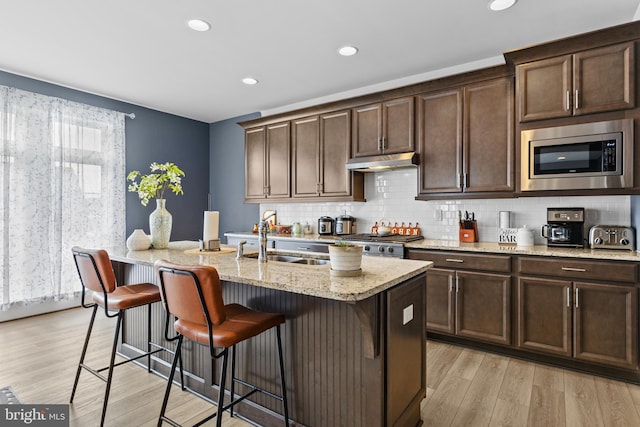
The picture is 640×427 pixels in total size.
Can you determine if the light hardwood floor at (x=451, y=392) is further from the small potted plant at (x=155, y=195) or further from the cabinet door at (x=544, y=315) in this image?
the small potted plant at (x=155, y=195)

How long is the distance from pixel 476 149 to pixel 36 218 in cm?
472

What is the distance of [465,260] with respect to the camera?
121 inches

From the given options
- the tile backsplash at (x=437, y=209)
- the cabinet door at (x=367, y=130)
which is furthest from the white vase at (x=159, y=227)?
the tile backsplash at (x=437, y=209)

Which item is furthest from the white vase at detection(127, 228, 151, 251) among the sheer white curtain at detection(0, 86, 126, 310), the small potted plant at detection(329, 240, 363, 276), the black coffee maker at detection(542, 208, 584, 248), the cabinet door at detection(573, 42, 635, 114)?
the cabinet door at detection(573, 42, 635, 114)

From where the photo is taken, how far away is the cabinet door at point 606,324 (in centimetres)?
246

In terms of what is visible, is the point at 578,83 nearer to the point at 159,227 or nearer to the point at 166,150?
the point at 159,227

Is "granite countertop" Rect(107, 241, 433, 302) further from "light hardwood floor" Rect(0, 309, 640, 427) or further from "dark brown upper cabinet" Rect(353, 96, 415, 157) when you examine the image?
"dark brown upper cabinet" Rect(353, 96, 415, 157)

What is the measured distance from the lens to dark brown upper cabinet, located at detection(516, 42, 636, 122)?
2.58 metres

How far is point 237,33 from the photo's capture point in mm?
2967

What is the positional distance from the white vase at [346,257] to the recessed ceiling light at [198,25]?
2.23 metres

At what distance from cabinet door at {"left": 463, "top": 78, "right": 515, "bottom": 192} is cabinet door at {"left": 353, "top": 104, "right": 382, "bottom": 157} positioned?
903 mm

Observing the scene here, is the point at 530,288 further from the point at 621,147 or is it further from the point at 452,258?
the point at 621,147

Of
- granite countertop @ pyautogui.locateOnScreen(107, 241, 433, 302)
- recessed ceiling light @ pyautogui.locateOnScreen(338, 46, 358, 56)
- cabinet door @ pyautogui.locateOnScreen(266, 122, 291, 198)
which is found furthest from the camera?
cabinet door @ pyautogui.locateOnScreen(266, 122, 291, 198)

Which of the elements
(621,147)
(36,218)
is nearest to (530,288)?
(621,147)
